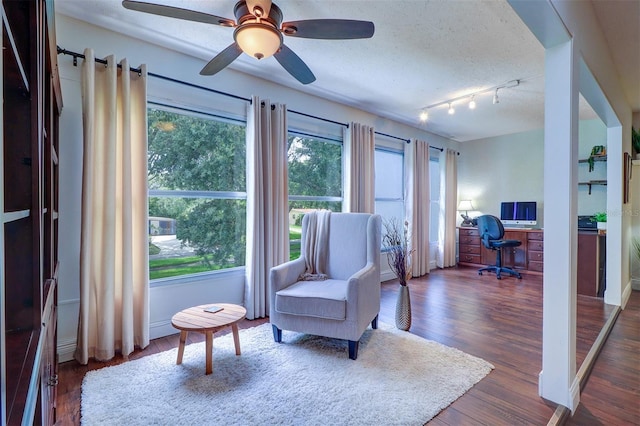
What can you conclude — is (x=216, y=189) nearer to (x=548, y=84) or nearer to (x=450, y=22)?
(x=450, y=22)

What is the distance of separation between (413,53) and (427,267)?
11.5 feet

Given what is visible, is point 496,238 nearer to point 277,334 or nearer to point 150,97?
point 277,334

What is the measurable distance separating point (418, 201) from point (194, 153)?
11.6 feet

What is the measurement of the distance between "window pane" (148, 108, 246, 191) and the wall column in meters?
2.61

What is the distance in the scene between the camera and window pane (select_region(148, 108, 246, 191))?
9.30ft

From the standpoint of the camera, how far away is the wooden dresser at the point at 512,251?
5.14 metres

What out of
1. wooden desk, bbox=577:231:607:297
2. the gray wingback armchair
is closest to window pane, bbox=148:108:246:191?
the gray wingback armchair

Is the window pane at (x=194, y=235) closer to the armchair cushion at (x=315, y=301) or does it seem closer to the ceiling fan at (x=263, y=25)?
the armchair cushion at (x=315, y=301)

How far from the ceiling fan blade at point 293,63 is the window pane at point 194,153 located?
1.19 meters

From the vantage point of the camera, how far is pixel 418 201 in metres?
5.15

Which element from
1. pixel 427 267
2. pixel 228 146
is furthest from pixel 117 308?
pixel 427 267

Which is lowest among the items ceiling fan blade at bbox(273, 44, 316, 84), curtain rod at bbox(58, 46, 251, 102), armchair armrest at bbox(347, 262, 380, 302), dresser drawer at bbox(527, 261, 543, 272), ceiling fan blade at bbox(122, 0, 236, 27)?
dresser drawer at bbox(527, 261, 543, 272)

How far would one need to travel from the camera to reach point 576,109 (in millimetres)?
1797

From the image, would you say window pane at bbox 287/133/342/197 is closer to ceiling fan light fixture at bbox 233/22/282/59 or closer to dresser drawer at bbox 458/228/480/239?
ceiling fan light fixture at bbox 233/22/282/59
